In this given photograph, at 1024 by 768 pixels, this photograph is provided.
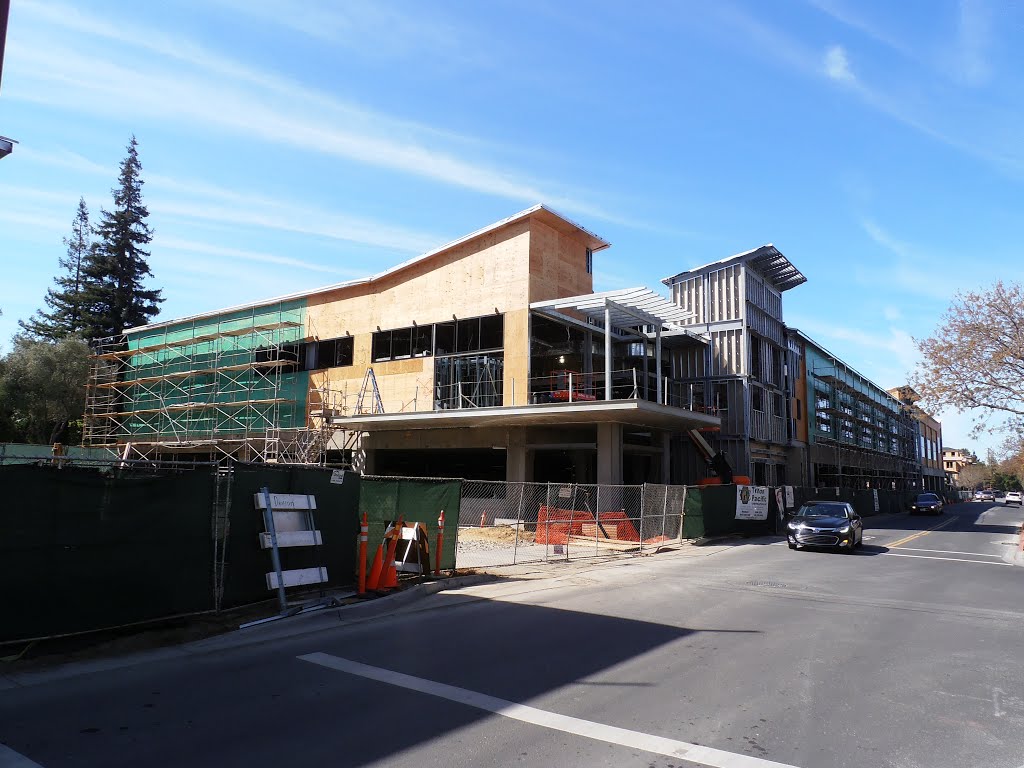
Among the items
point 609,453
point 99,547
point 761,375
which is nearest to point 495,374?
point 609,453

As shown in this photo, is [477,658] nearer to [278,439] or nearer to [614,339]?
[614,339]

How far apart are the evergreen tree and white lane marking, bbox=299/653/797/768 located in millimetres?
58765

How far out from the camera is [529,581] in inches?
531

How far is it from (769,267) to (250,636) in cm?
3574

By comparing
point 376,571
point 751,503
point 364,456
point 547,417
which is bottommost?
point 376,571

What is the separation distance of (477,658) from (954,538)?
25.5 meters

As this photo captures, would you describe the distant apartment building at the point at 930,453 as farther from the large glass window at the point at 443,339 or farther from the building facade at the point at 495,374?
the large glass window at the point at 443,339

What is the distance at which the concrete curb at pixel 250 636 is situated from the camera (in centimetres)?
663

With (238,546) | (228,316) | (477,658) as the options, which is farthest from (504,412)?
(228,316)

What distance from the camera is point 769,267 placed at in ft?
125

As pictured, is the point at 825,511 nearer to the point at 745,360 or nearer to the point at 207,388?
the point at 745,360

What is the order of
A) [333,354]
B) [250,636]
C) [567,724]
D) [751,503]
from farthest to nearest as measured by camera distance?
1. [333,354]
2. [751,503]
3. [250,636]
4. [567,724]

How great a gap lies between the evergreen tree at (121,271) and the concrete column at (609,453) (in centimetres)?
4708

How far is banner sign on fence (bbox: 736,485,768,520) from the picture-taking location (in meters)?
25.3
